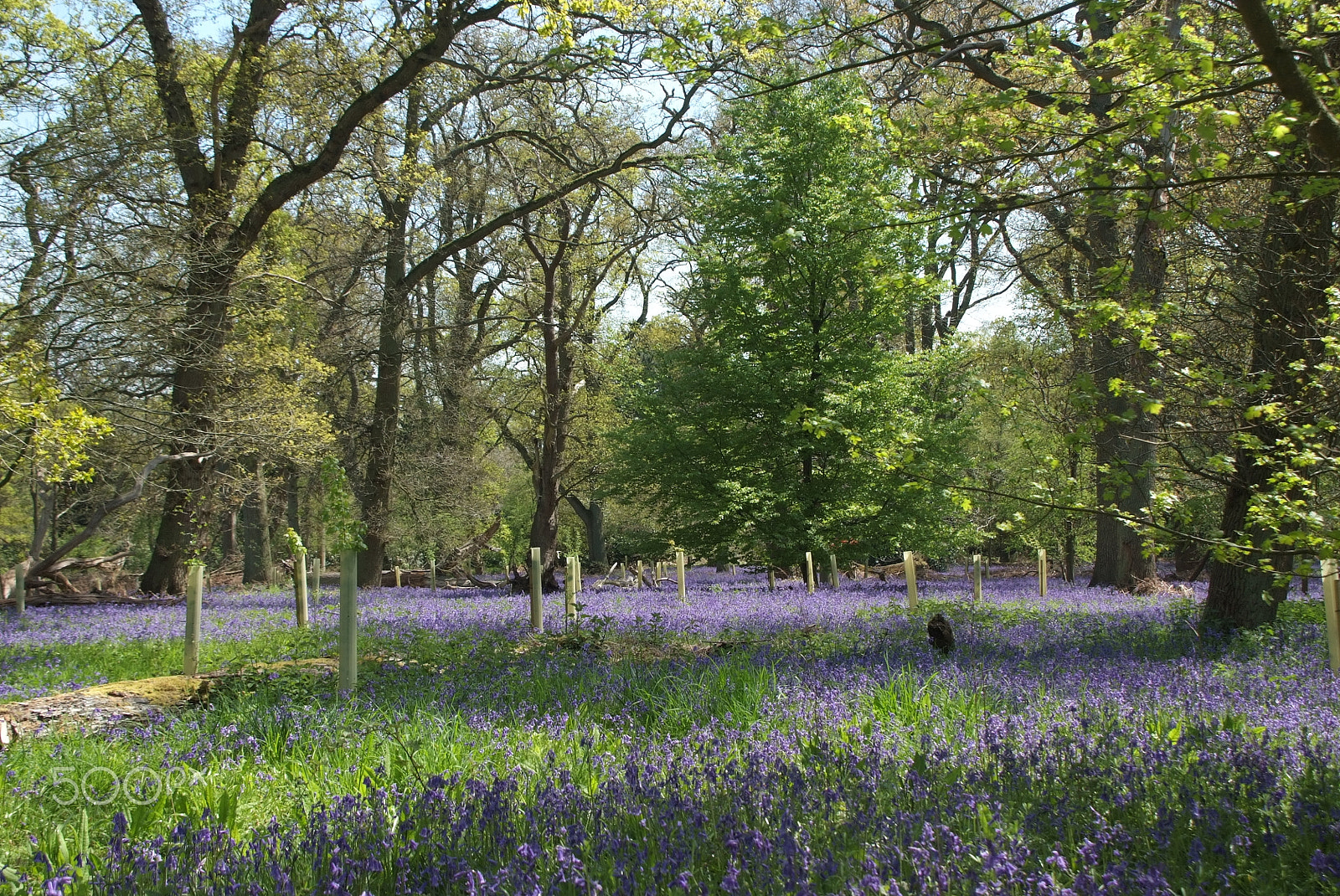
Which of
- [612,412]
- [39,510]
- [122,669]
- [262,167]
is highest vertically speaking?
[262,167]

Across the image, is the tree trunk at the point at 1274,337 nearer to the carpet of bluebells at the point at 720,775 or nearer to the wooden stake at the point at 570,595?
the carpet of bluebells at the point at 720,775

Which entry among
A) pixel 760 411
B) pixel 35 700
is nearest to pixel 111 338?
pixel 35 700

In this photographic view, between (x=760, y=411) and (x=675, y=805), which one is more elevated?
(x=760, y=411)

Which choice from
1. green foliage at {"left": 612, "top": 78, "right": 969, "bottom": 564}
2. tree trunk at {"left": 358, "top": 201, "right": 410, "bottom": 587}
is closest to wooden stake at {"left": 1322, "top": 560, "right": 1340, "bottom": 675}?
green foliage at {"left": 612, "top": 78, "right": 969, "bottom": 564}

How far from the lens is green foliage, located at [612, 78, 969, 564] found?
18984 mm

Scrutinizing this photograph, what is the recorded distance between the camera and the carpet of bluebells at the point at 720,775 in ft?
9.44

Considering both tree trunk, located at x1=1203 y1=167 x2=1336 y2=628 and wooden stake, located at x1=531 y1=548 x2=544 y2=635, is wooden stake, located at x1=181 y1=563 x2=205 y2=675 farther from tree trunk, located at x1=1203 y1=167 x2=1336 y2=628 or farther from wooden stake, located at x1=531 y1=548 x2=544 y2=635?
tree trunk, located at x1=1203 y1=167 x2=1336 y2=628

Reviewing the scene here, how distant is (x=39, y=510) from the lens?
3241 centimetres

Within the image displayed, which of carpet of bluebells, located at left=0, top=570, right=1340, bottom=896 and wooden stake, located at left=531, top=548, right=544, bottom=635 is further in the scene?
wooden stake, located at left=531, top=548, right=544, bottom=635

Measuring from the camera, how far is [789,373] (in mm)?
18797

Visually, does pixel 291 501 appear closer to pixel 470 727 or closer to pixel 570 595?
pixel 570 595

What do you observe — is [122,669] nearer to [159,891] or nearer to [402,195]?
[159,891]

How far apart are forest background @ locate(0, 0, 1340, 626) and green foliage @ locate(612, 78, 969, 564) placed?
0.32 feet

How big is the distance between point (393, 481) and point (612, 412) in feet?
41.7
